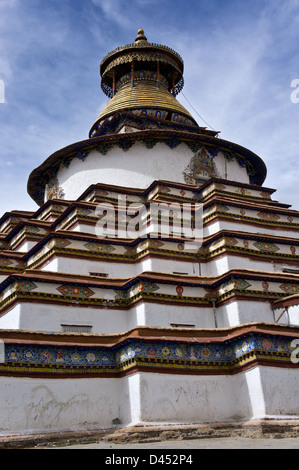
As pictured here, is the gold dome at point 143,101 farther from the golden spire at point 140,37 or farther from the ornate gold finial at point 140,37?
the ornate gold finial at point 140,37

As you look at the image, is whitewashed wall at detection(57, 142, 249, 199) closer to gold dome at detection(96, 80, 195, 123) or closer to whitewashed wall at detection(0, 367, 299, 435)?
gold dome at detection(96, 80, 195, 123)

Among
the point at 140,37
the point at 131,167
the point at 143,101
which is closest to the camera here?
the point at 131,167

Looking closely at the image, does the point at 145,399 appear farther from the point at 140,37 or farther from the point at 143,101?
the point at 140,37

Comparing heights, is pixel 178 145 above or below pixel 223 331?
above

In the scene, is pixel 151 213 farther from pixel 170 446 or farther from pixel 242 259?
pixel 170 446

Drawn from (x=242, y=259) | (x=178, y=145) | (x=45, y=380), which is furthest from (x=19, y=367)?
(x=178, y=145)

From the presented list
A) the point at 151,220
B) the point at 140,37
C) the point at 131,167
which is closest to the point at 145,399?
the point at 151,220

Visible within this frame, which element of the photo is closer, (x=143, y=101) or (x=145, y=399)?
(x=145, y=399)

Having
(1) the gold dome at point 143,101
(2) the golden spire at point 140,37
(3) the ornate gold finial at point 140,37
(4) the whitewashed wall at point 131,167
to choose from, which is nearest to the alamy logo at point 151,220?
(4) the whitewashed wall at point 131,167

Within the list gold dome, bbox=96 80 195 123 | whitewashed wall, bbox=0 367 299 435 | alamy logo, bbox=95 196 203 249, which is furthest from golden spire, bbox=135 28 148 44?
whitewashed wall, bbox=0 367 299 435

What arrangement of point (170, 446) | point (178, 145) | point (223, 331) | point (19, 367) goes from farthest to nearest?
1. point (178, 145)
2. point (223, 331)
3. point (19, 367)
4. point (170, 446)

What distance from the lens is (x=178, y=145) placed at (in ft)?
61.9

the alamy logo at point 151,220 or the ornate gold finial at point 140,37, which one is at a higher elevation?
the ornate gold finial at point 140,37

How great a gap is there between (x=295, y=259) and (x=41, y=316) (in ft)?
23.9
